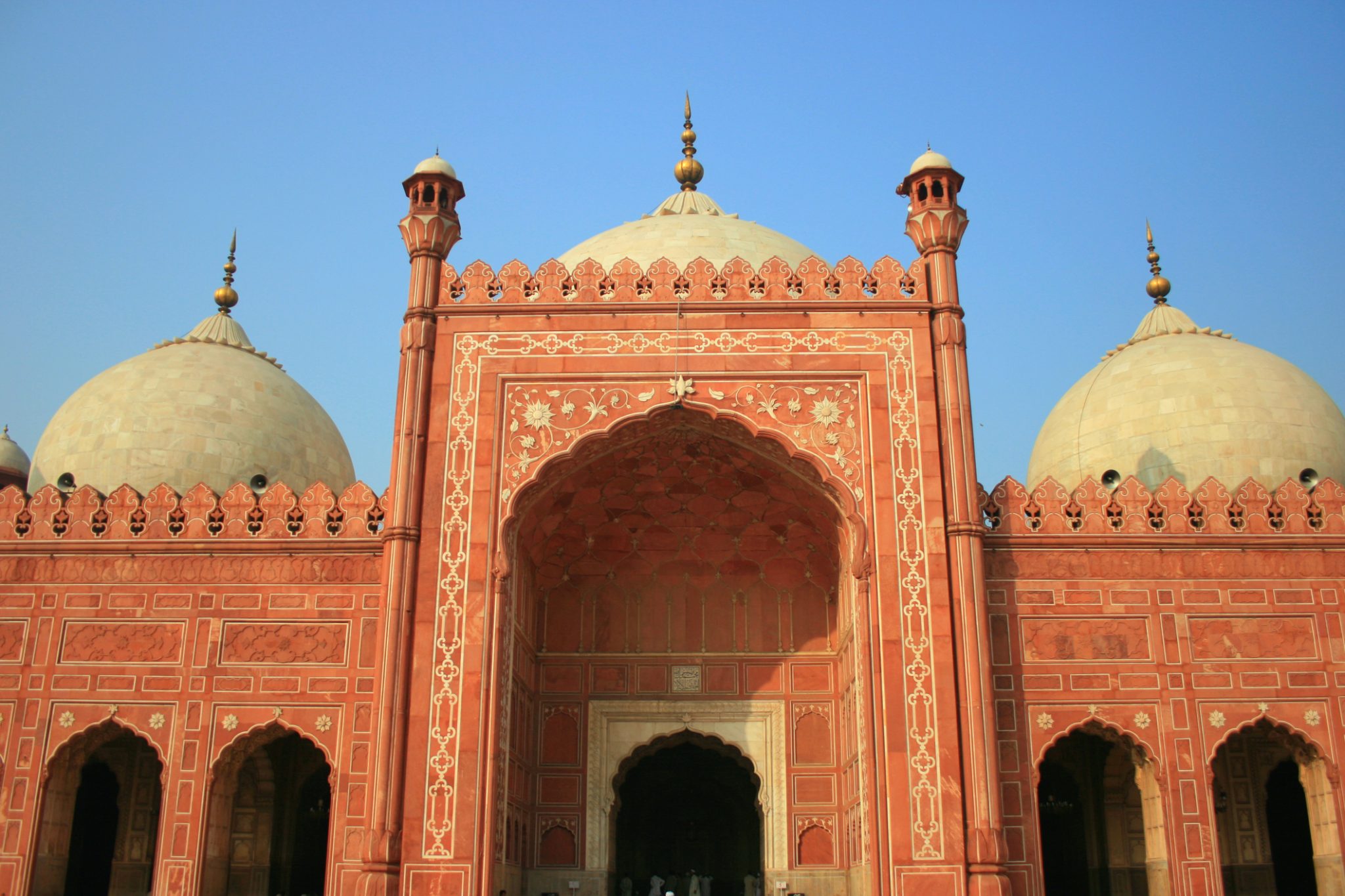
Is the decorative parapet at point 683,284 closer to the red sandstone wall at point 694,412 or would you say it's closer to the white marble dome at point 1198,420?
the red sandstone wall at point 694,412

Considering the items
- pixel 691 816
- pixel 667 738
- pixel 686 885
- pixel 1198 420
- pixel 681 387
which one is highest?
pixel 1198 420

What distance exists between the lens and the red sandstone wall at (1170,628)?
1102 centimetres

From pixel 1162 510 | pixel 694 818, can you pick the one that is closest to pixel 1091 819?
pixel 1162 510

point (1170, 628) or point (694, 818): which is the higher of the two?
point (1170, 628)

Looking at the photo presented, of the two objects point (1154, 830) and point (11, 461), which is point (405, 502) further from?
point (11, 461)

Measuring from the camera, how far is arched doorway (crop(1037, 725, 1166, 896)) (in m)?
13.1

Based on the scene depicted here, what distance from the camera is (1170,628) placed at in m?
11.4

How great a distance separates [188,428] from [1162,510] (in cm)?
1154

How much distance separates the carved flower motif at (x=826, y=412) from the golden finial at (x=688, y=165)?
6.37m

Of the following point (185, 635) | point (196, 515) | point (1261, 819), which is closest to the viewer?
point (185, 635)

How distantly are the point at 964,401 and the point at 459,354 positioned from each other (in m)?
4.92

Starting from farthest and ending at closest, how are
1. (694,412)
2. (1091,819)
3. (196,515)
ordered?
(1091,819) < (196,515) < (694,412)

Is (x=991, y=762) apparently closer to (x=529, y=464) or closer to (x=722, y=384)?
(x=722, y=384)

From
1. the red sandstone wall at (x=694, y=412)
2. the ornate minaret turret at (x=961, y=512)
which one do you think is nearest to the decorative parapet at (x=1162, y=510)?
the ornate minaret turret at (x=961, y=512)
